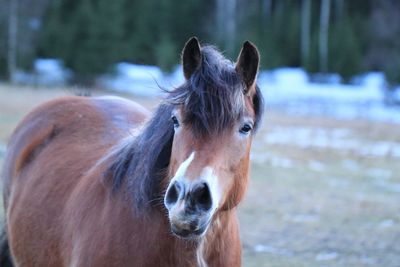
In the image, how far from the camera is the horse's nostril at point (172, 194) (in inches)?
88.0

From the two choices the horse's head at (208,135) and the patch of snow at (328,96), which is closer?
the horse's head at (208,135)

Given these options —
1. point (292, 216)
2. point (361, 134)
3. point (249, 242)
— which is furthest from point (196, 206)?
point (361, 134)

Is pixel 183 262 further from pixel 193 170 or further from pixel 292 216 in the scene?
pixel 292 216

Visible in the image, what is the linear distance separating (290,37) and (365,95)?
26.5ft

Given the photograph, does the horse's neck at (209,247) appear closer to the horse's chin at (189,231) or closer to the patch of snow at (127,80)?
the horse's chin at (189,231)

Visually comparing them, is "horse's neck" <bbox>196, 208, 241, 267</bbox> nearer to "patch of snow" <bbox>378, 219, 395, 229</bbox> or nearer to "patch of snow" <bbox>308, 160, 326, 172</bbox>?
"patch of snow" <bbox>378, 219, 395, 229</bbox>

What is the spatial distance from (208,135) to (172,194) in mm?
307

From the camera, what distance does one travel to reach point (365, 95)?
2652 centimetres

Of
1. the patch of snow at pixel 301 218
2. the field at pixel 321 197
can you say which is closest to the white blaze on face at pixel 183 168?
the field at pixel 321 197

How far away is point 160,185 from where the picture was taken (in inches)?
107

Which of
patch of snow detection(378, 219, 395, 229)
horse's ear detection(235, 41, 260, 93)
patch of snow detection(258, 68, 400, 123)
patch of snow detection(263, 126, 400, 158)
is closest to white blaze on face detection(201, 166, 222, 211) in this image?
horse's ear detection(235, 41, 260, 93)

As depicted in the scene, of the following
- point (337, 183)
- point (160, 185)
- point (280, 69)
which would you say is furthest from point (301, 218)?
point (280, 69)

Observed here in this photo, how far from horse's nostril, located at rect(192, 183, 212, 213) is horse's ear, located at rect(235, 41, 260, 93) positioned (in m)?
0.60

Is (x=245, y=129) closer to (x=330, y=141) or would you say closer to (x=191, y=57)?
(x=191, y=57)
